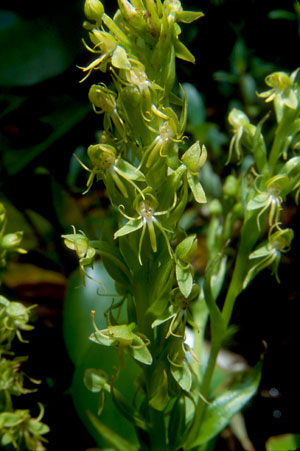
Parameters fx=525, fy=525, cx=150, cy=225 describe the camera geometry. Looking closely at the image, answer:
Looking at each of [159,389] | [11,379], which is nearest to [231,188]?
[159,389]

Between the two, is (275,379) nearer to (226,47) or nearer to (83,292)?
(83,292)

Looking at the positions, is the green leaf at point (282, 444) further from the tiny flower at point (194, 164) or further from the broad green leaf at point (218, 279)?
the tiny flower at point (194, 164)

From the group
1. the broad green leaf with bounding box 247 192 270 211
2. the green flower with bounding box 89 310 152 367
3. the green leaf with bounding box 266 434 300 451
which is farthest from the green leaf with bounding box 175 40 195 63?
the green leaf with bounding box 266 434 300 451

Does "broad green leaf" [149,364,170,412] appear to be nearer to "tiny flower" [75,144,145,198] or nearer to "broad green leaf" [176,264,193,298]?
"broad green leaf" [176,264,193,298]

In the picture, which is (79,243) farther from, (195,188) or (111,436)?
(111,436)

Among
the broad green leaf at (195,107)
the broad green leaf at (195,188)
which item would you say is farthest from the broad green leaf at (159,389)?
the broad green leaf at (195,107)

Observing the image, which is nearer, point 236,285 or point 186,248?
point 186,248
